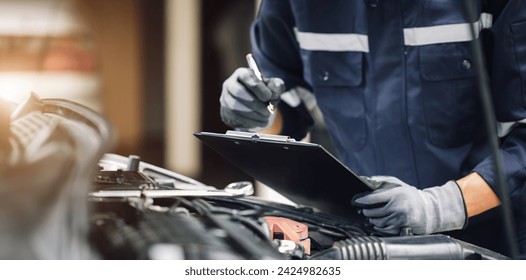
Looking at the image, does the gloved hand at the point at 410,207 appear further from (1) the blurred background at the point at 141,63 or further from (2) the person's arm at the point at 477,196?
(1) the blurred background at the point at 141,63

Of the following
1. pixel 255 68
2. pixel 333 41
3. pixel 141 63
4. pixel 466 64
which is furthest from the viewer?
pixel 141 63

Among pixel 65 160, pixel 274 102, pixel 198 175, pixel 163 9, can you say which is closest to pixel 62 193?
pixel 65 160

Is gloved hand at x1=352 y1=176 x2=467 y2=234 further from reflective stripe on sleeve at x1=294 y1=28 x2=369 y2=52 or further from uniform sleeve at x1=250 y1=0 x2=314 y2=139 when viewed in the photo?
uniform sleeve at x1=250 y1=0 x2=314 y2=139

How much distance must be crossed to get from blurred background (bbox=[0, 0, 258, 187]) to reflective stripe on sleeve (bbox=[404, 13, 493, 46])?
373 mm

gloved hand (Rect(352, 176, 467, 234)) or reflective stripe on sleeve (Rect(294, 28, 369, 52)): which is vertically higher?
reflective stripe on sleeve (Rect(294, 28, 369, 52))

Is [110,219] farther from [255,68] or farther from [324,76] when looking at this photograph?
[324,76]

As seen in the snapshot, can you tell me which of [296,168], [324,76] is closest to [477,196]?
[296,168]

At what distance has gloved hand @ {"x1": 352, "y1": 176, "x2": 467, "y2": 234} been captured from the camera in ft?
3.39

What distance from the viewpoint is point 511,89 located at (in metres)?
1.22

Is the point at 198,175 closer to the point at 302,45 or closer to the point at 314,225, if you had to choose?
the point at 302,45

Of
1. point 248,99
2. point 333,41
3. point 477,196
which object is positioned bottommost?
point 477,196

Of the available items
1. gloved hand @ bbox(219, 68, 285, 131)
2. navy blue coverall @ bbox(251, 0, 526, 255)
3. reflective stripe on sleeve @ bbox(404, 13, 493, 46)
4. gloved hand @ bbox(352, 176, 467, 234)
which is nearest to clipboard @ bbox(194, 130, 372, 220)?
gloved hand @ bbox(352, 176, 467, 234)

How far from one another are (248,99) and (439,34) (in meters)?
0.35

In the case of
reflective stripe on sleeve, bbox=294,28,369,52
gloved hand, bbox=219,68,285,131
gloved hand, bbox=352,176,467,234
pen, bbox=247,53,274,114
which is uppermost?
reflective stripe on sleeve, bbox=294,28,369,52
